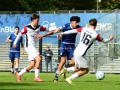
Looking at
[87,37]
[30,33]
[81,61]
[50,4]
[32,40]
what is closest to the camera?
[87,37]

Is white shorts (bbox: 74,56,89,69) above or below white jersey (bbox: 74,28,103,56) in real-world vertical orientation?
below

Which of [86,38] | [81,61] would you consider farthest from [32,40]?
[86,38]

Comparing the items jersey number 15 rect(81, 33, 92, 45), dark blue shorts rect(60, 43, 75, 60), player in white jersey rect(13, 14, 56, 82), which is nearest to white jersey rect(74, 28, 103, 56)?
jersey number 15 rect(81, 33, 92, 45)

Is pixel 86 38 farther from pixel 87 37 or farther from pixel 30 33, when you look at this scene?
pixel 30 33

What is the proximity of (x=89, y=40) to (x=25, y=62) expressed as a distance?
19.5 metres

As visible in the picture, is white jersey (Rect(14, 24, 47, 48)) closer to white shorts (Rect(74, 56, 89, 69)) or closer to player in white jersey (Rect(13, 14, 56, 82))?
player in white jersey (Rect(13, 14, 56, 82))

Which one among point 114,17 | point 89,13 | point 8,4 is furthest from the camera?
point 8,4

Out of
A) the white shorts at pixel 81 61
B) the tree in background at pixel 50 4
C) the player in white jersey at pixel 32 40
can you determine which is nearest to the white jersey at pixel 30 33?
the player in white jersey at pixel 32 40

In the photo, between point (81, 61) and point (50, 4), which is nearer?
point (81, 61)

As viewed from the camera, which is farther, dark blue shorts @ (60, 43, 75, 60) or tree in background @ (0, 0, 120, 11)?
tree in background @ (0, 0, 120, 11)

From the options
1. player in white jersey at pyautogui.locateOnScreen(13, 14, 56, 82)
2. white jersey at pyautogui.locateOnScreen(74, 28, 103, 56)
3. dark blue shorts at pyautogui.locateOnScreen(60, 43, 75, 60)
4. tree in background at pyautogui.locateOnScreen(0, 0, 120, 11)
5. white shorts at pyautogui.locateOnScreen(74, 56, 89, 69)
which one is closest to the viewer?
white jersey at pyautogui.locateOnScreen(74, 28, 103, 56)

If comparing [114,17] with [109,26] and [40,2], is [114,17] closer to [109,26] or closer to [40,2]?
[109,26]

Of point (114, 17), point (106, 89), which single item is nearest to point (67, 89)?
point (106, 89)

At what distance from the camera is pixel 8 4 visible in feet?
193
